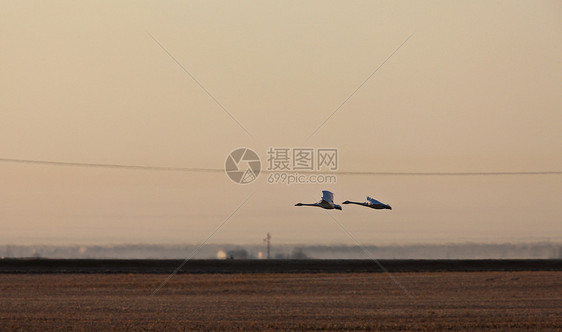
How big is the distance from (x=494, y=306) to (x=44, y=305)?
87.7 ft

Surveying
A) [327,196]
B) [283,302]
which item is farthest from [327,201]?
[283,302]

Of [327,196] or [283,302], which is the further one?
[283,302]

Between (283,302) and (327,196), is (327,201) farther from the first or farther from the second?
(283,302)

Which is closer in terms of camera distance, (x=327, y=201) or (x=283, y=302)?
(x=327, y=201)

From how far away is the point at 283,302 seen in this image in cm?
5425

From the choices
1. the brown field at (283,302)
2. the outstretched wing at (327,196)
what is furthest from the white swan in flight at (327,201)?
the brown field at (283,302)

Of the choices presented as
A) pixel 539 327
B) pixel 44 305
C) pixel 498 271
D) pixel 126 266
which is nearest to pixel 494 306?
pixel 539 327

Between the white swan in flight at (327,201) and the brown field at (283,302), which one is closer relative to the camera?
the white swan in flight at (327,201)

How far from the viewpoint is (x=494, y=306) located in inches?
2039

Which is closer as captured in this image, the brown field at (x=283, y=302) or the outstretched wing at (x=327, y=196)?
the outstretched wing at (x=327, y=196)

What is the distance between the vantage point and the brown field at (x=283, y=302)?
136ft

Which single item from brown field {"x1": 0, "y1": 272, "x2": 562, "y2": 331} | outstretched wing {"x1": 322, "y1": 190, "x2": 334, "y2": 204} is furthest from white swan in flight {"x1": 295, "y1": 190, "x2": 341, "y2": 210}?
brown field {"x1": 0, "y1": 272, "x2": 562, "y2": 331}

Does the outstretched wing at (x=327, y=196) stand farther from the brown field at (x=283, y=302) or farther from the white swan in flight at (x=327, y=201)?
the brown field at (x=283, y=302)

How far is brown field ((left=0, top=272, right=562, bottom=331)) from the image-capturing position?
4144 cm
